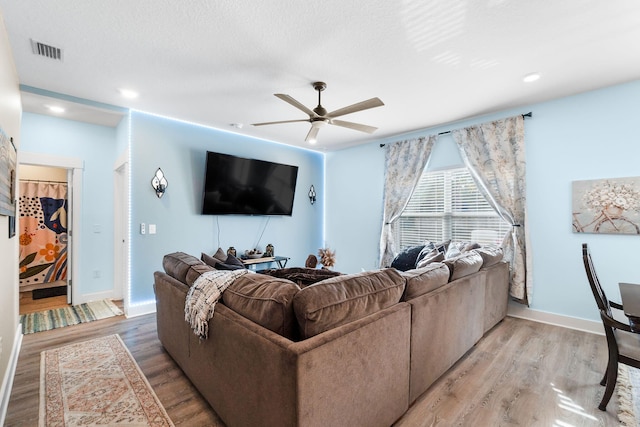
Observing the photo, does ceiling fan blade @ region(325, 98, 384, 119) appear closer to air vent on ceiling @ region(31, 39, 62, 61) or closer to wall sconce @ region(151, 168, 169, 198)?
air vent on ceiling @ region(31, 39, 62, 61)

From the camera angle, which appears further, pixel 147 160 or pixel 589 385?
pixel 147 160

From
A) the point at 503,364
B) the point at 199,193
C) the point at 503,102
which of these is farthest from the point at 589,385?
the point at 199,193

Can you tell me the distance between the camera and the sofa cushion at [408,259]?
4066 mm

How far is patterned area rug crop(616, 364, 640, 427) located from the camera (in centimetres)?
184

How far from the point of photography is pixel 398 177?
492cm

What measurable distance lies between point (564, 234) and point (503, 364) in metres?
1.87

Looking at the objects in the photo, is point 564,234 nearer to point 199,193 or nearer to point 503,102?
point 503,102

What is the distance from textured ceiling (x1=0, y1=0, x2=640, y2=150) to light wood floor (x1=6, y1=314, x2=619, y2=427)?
2678 mm

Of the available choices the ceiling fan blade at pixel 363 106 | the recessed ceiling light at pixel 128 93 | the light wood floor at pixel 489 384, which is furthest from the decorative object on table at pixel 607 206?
the recessed ceiling light at pixel 128 93

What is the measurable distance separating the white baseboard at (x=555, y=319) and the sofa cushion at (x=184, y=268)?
381 centimetres

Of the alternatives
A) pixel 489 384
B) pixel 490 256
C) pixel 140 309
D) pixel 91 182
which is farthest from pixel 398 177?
pixel 91 182

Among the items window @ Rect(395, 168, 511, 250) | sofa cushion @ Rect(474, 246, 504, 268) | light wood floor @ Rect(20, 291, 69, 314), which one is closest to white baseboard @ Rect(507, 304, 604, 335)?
sofa cushion @ Rect(474, 246, 504, 268)

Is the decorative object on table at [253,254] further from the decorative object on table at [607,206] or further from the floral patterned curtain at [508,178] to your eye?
the decorative object on table at [607,206]

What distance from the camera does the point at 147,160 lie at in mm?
3930
